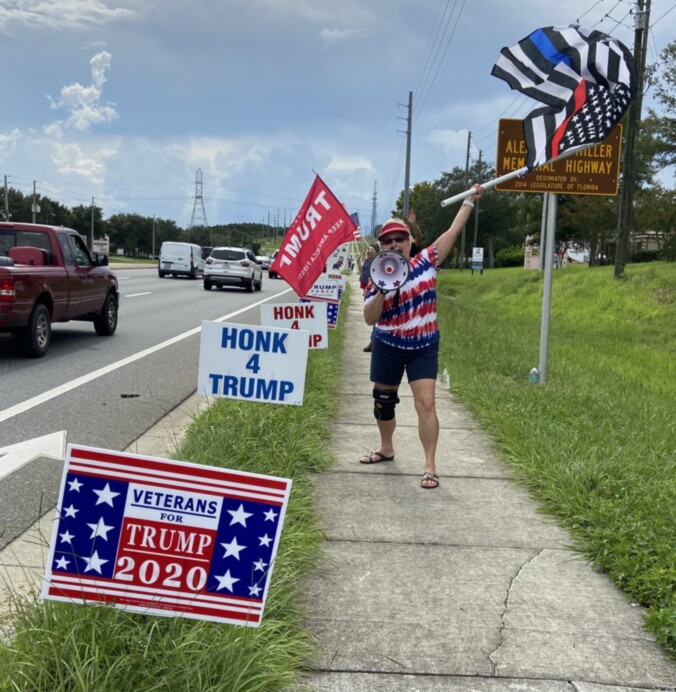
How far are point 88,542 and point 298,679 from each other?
885 millimetres

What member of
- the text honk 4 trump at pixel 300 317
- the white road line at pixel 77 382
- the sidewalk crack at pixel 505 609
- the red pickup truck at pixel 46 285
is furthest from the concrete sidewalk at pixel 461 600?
the red pickup truck at pixel 46 285

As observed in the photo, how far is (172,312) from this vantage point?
18.2 m

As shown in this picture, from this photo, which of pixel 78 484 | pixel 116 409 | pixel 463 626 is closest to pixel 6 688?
pixel 78 484

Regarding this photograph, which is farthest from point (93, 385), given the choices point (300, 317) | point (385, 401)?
point (385, 401)

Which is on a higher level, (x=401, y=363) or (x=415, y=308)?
(x=415, y=308)

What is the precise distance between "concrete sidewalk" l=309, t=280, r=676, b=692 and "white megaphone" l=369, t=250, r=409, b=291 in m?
1.34

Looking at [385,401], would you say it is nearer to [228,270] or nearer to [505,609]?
[505,609]

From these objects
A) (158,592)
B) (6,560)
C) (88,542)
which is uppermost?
(88,542)

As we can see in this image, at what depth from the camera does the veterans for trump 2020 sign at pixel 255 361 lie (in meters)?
4.87

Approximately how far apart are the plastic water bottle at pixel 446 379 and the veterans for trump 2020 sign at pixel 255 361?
444cm

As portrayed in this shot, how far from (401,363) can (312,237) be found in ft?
8.05

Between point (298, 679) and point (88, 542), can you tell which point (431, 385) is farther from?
point (88, 542)

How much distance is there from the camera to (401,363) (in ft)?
16.8

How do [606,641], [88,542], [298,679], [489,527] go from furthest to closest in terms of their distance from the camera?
[489,527] < [606,641] < [298,679] < [88,542]
